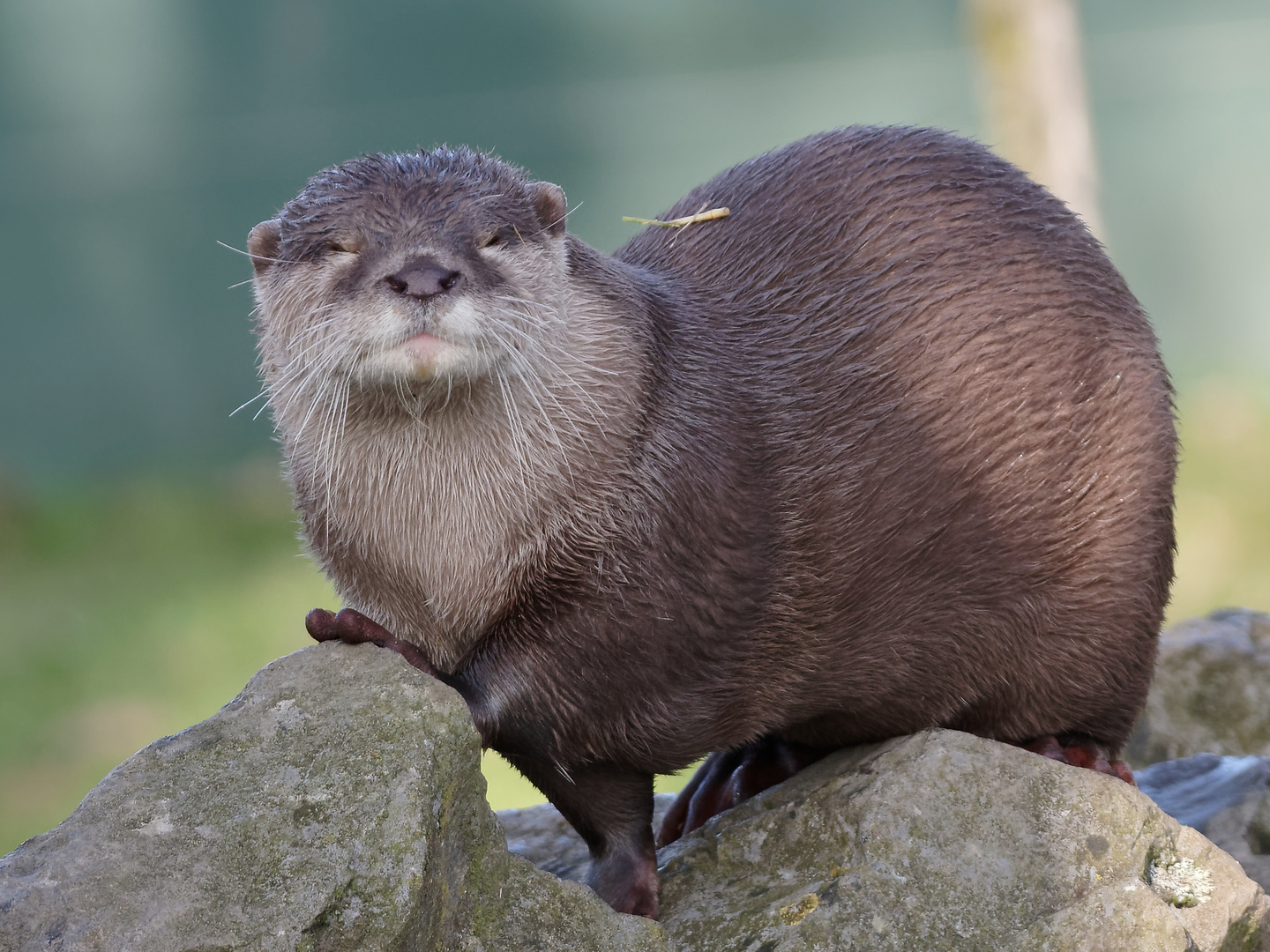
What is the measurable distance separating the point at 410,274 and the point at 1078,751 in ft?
5.33

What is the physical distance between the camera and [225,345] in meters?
7.48

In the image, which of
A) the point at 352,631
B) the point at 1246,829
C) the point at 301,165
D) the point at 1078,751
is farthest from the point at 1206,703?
the point at 301,165

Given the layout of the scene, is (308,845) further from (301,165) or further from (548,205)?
(301,165)

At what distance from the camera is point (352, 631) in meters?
2.07

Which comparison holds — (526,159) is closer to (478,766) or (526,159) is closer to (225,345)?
(225,345)

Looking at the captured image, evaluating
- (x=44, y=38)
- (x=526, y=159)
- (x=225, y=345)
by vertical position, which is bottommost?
(x=225, y=345)

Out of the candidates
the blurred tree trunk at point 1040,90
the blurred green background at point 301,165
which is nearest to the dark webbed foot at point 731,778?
the blurred tree trunk at point 1040,90

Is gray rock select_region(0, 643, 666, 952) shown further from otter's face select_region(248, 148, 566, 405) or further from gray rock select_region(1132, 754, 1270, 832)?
gray rock select_region(1132, 754, 1270, 832)

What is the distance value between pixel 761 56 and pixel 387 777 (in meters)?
6.17

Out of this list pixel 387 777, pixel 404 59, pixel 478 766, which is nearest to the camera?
pixel 387 777

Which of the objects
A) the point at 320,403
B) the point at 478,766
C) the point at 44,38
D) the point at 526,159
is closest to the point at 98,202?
the point at 44,38

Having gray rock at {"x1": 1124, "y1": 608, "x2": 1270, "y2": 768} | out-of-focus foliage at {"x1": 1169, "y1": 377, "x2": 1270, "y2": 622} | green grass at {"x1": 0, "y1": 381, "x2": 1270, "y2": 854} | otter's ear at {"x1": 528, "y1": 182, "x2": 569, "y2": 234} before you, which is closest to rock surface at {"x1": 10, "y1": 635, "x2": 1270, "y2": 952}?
otter's ear at {"x1": 528, "y1": 182, "x2": 569, "y2": 234}

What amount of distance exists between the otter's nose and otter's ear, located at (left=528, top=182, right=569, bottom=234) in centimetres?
35

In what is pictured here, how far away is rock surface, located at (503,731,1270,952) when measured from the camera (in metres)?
2.03
